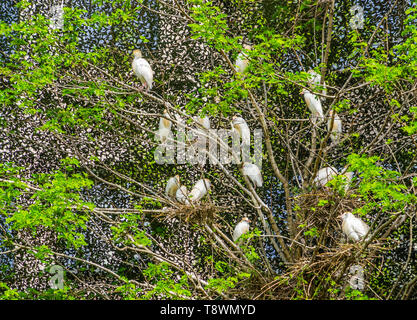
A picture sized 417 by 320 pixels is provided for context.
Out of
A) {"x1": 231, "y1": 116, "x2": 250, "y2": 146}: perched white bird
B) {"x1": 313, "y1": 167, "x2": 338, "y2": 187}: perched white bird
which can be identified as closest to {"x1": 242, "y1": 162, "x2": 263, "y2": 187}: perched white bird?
{"x1": 231, "y1": 116, "x2": 250, "y2": 146}: perched white bird

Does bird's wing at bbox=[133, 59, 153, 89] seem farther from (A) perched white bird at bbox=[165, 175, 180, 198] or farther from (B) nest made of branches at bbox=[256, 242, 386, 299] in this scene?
(B) nest made of branches at bbox=[256, 242, 386, 299]

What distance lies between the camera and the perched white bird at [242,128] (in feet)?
11.9

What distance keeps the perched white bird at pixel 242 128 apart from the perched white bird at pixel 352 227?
2.86ft

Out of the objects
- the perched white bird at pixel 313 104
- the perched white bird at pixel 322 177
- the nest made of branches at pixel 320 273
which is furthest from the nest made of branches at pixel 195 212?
the perched white bird at pixel 313 104

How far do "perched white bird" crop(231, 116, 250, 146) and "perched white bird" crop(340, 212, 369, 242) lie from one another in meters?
0.87

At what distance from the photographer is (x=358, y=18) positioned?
12.4 ft

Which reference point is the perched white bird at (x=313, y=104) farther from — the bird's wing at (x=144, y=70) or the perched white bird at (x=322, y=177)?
the bird's wing at (x=144, y=70)

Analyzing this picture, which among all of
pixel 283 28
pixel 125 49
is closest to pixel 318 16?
pixel 283 28

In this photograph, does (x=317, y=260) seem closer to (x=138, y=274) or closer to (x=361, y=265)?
(x=361, y=265)

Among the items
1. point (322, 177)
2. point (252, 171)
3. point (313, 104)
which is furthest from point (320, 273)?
point (313, 104)

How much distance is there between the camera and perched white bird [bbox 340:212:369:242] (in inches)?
118

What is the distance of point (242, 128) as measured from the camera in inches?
144

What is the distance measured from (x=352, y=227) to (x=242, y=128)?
3.22 ft
